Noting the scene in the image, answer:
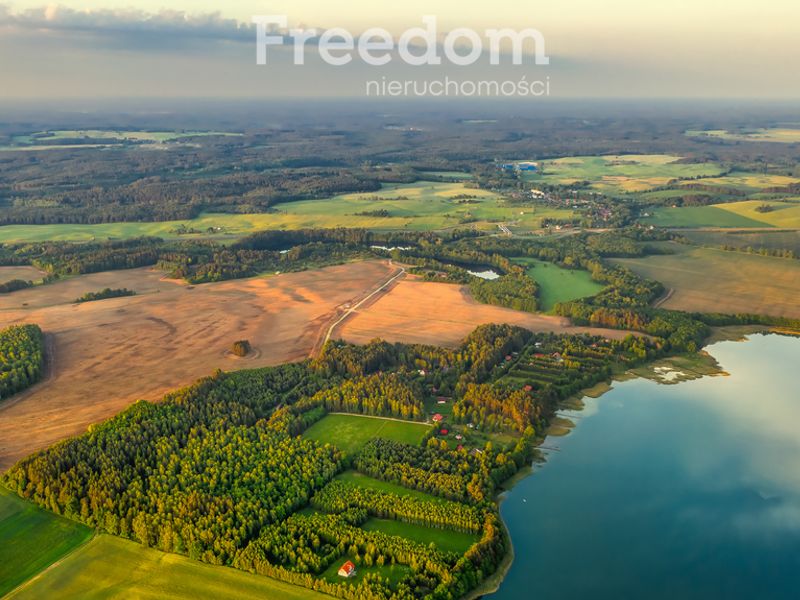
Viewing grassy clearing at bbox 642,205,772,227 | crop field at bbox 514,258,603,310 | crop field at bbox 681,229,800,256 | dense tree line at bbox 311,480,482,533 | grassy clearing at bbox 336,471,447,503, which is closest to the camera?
dense tree line at bbox 311,480,482,533

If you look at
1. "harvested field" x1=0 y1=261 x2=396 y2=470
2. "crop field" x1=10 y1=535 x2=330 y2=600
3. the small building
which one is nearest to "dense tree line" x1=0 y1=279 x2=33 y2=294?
"harvested field" x1=0 y1=261 x2=396 y2=470

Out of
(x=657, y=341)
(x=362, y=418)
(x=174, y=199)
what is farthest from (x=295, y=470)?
(x=174, y=199)

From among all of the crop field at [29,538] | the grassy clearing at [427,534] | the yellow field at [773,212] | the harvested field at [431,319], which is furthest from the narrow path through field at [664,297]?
the crop field at [29,538]

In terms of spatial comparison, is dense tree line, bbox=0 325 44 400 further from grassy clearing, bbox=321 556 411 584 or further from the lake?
the lake

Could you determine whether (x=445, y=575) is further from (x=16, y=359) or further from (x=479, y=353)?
(x=16, y=359)

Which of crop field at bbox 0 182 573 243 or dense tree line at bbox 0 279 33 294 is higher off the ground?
crop field at bbox 0 182 573 243

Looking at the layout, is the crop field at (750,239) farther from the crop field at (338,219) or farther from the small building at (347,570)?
the small building at (347,570)

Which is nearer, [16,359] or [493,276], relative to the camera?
[16,359]
